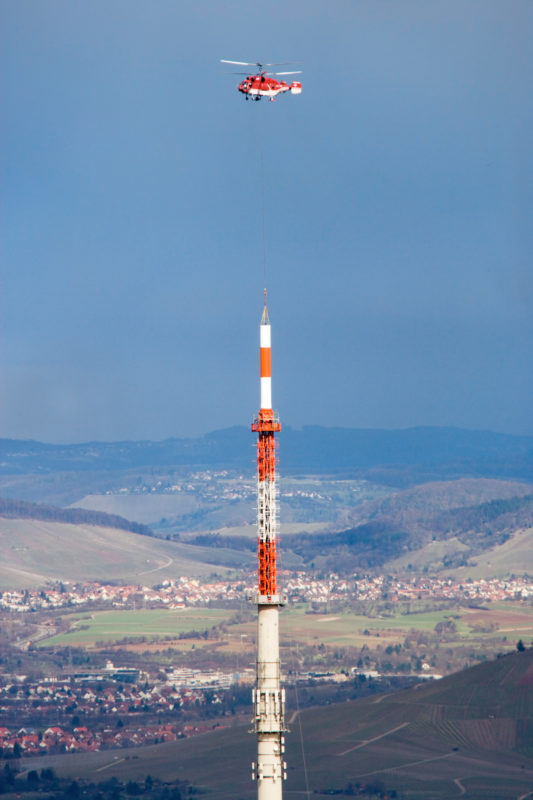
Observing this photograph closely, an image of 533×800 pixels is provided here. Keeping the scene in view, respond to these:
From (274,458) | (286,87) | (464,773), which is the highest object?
(286,87)

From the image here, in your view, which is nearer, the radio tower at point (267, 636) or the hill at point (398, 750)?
the radio tower at point (267, 636)

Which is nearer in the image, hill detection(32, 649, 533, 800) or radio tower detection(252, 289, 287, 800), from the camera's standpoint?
radio tower detection(252, 289, 287, 800)

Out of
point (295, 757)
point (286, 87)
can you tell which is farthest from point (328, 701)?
point (286, 87)

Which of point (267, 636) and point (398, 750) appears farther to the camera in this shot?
point (398, 750)

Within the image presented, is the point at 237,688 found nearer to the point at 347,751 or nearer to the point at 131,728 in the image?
the point at 131,728
